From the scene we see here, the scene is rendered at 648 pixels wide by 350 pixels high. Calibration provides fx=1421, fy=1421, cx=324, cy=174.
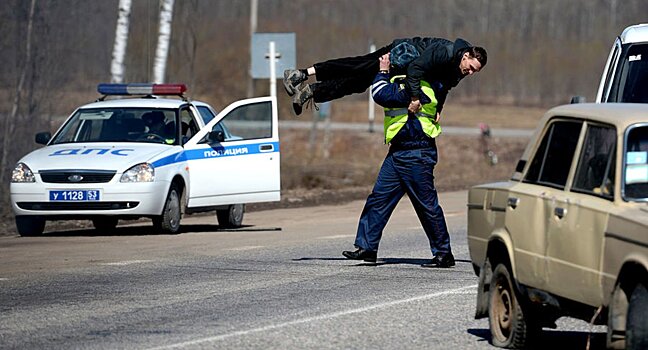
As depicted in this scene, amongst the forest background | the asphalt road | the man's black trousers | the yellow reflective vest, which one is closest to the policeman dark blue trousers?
the yellow reflective vest

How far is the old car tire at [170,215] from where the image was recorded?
60.2 feet

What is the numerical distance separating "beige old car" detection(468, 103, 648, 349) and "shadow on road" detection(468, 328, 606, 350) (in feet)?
0.93

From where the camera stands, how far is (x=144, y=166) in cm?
1809

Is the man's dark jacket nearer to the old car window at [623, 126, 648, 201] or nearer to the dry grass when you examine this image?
the old car window at [623, 126, 648, 201]

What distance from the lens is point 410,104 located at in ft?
43.1

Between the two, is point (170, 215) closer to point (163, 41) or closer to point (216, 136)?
point (216, 136)

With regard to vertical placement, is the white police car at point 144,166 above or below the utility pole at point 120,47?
below

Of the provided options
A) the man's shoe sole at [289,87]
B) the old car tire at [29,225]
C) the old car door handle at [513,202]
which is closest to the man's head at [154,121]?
the old car tire at [29,225]

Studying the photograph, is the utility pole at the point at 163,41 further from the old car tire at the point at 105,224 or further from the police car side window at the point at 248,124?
the old car tire at the point at 105,224

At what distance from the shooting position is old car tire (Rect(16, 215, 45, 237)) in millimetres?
18438

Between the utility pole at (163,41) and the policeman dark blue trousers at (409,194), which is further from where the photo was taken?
the utility pole at (163,41)

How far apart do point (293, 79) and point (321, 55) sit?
226 ft

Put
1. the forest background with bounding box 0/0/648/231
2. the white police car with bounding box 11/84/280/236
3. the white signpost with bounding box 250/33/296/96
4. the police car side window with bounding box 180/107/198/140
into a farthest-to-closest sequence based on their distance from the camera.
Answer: the white signpost with bounding box 250/33/296/96
the forest background with bounding box 0/0/648/231
the police car side window with bounding box 180/107/198/140
the white police car with bounding box 11/84/280/236

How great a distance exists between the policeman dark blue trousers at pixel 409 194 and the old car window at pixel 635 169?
5609 mm
